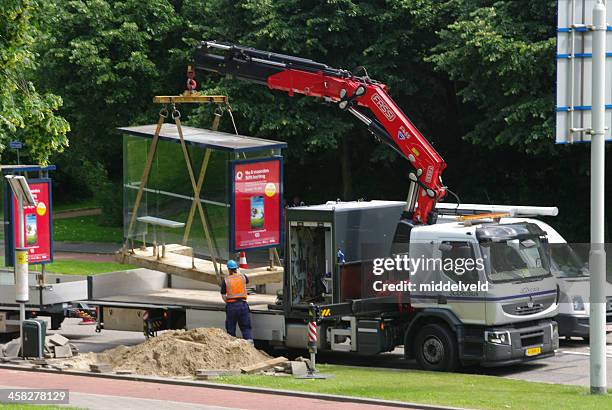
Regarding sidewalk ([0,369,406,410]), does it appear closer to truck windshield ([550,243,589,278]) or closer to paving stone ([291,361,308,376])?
paving stone ([291,361,308,376])

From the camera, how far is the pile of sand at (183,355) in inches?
753

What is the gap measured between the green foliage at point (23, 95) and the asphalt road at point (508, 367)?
13.0 ft

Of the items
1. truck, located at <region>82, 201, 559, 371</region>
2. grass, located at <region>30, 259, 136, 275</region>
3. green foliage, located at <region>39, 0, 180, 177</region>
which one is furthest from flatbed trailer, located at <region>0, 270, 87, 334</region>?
green foliage, located at <region>39, 0, 180, 177</region>

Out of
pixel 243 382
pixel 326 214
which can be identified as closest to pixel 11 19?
pixel 326 214

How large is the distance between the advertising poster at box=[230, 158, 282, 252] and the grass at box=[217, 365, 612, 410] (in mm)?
3236

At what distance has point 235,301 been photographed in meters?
20.6

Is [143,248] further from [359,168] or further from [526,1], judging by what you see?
[359,168]

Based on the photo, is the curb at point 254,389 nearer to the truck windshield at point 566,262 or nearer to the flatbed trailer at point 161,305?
the flatbed trailer at point 161,305

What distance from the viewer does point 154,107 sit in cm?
4334

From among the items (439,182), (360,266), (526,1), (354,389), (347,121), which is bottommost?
(354,389)

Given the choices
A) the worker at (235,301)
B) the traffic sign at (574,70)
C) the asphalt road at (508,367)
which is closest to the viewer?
the traffic sign at (574,70)

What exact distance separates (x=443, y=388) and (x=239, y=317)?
449cm

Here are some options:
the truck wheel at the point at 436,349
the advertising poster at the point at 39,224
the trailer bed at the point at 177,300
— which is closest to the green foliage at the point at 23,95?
the advertising poster at the point at 39,224

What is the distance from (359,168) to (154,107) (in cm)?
783
